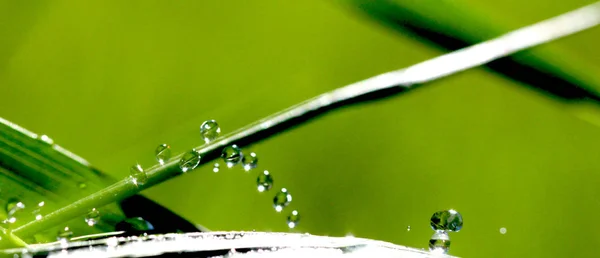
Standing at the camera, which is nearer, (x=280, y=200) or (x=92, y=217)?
(x=92, y=217)

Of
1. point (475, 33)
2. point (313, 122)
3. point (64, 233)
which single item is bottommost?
point (64, 233)

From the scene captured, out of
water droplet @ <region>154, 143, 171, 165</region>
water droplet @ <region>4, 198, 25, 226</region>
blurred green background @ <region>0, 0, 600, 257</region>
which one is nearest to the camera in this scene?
water droplet @ <region>4, 198, 25, 226</region>

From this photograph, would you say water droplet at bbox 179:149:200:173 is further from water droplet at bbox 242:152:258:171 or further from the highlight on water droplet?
the highlight on water droplet

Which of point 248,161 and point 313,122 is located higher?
point 313,122

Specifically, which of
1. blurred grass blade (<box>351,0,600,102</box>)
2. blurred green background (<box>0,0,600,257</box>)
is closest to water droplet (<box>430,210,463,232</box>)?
blurred grass blade (<box>351,0,600,102</box>)

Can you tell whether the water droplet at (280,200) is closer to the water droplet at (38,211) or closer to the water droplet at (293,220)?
the water droplet at (293,220)

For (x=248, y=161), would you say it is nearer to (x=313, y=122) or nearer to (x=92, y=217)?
(x=92, y=217)

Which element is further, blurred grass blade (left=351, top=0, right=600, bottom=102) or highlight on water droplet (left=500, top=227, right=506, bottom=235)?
highlight on water droplet (left=500, top=227, right=506, bottom=235)

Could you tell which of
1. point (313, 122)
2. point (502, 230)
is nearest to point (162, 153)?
point (313, 122)
